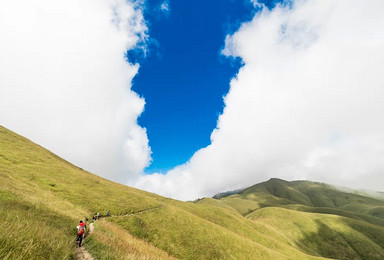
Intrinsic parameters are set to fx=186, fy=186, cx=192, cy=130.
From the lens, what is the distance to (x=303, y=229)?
14638 centimetres

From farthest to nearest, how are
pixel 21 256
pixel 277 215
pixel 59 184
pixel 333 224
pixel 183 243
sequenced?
1. pixel 277 215
2. pixel 333 224
3. pixel 59 184
4. pixel 183 243
5. pixel 21 256

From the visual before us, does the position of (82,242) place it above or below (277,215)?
below

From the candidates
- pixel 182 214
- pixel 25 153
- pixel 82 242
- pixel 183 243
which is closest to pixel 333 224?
pixel 182 214

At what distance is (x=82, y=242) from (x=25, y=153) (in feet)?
230

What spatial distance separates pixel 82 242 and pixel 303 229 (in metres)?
177

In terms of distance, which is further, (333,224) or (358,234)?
(333,224)

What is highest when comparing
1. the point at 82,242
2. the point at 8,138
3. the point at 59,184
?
the point at 8,138

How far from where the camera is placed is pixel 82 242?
15719 mm

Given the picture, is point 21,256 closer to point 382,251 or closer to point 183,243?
point 183,243

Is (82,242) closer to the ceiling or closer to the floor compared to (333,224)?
closer to the floor

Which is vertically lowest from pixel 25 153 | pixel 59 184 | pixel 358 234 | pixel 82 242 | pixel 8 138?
pixel 82 242

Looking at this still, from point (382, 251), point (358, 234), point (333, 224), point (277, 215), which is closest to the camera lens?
point (382, 251)

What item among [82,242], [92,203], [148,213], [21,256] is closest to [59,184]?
[92,203]

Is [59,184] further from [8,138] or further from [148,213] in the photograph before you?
[8,138]
